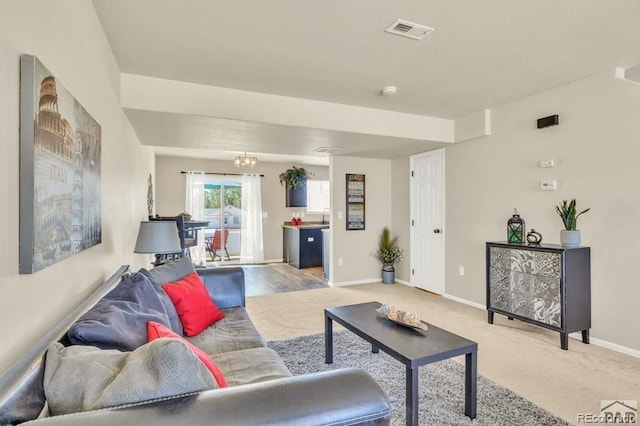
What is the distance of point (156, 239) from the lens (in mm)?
2693

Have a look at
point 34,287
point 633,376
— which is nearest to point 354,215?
point 633,376

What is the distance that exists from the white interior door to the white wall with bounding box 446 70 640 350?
528 mm

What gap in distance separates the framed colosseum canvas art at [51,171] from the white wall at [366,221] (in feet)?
13.1

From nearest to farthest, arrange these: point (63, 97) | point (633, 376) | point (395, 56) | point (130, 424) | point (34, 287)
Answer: point (130, 424) → point (34, 287) → point (63, 97) → point (633, 376) → point (395, 56)

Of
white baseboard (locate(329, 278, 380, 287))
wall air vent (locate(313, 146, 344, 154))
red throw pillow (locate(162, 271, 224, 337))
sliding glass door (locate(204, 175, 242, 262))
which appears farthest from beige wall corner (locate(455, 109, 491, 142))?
sliding glass door (locate(204, 175, 242, 262))

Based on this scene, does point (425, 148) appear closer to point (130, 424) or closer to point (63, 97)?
point (63, 97)

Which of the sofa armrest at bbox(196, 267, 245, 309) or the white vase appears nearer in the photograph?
the sofa armrest at bbox(196, 267, 245, 309)

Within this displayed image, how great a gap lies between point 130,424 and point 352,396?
0.53m

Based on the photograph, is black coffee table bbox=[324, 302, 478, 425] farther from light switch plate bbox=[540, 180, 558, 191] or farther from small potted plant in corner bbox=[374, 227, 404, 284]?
small potted plant in corner bbox=[374, 227, 404, 284]

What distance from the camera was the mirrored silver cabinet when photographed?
113 inches

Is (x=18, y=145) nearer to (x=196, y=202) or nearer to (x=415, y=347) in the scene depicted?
(x=415, y=347)

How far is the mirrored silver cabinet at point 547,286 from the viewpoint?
9.46ft

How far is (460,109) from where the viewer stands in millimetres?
3961

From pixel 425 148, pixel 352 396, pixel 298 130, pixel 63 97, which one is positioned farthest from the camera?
pixel 425 148
